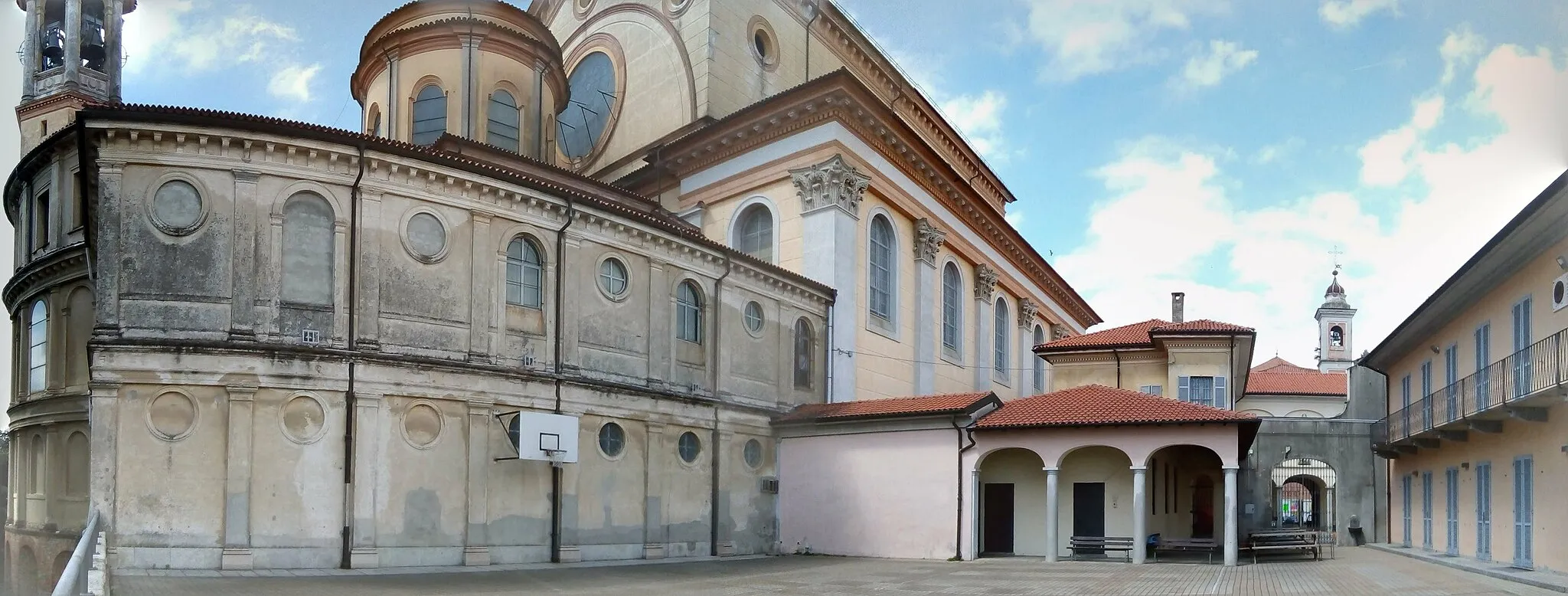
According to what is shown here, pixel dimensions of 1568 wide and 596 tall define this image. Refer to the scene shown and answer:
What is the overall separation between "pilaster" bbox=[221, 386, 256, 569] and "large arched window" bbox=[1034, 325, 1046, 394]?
36.7 metres

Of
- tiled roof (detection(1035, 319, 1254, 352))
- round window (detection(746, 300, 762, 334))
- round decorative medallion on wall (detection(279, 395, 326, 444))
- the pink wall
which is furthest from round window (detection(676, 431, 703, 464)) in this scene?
tiled roof (detection(1035, 319, 1254, 352))

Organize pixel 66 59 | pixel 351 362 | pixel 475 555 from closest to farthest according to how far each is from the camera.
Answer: pixel 351 362
pixel 475 555
pixel 66 59

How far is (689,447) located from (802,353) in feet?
18.0

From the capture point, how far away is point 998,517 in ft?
90.8

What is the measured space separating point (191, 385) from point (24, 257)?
11838 millimetres

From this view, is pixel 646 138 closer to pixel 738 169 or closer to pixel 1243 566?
pixel 738 169

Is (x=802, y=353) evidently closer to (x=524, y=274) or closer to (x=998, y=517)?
(x=998, y=517)

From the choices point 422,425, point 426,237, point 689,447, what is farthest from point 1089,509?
point 426,237

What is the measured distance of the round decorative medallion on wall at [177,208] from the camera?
1833 centimetres

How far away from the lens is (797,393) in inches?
1159

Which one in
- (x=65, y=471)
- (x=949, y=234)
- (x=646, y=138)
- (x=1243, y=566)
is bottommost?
(x=1243, y=566)

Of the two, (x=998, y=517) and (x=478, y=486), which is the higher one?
(x=478, y=486)

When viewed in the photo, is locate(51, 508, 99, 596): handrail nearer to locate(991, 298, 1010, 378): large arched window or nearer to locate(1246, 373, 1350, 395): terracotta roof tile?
locate(991, 298, 1010, 378): large arched window

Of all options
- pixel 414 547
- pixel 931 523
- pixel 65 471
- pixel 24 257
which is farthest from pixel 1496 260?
pixel 24 257
